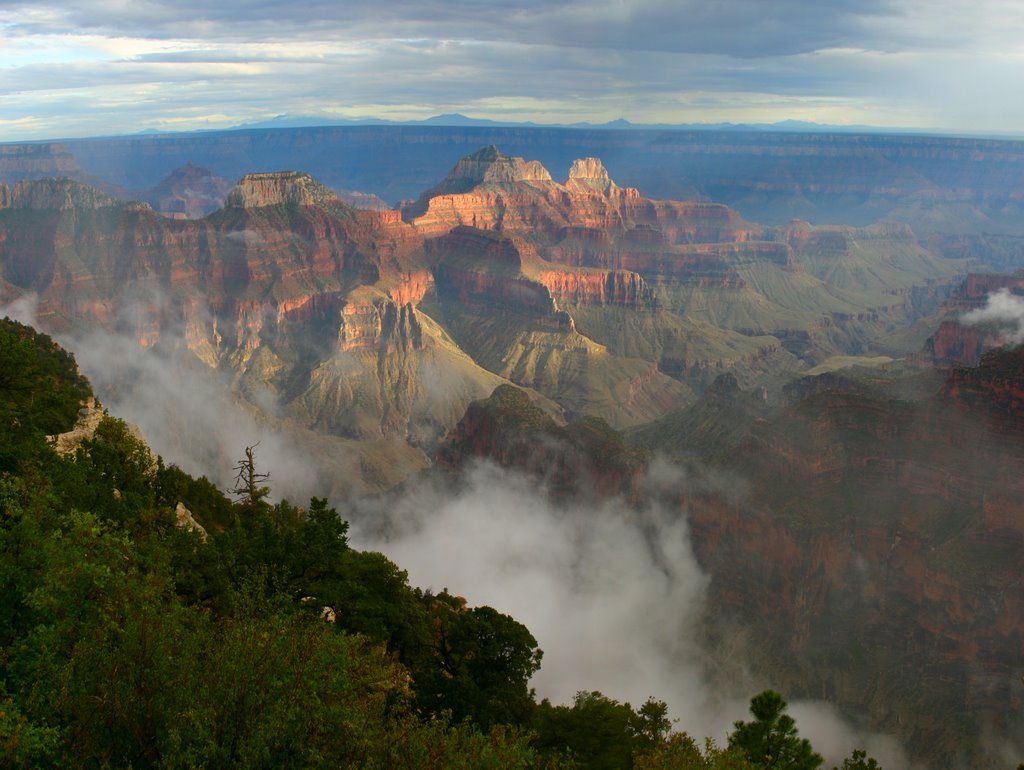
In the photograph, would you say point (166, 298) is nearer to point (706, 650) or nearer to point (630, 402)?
→ point (630, 402)

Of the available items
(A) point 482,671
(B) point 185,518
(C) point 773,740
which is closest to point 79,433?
(B) point 185,518

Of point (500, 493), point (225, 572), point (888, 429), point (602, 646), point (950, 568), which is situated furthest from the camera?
point (500, 493)

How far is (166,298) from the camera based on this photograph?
185250mm

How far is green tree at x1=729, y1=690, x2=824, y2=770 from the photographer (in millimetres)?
35375

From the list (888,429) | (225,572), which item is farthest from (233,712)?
(888,429)

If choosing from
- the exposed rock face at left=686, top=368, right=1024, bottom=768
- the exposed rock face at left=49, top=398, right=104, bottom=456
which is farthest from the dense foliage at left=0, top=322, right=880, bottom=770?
the exposed rock face at left=686, top=368, right=1024, bottom=768

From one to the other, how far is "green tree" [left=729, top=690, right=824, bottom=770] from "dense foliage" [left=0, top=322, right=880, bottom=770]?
2.65 feet

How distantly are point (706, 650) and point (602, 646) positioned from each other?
894 cm

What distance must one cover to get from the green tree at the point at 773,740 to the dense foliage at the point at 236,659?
2.65 feet

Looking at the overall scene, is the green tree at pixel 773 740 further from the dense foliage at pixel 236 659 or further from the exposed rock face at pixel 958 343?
the exposed rock face at pixel 958 343

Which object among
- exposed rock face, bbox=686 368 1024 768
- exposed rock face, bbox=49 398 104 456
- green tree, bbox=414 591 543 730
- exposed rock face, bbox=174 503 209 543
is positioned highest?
exposed rock face, bbox=49 398 104 456

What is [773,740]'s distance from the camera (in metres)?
36.8

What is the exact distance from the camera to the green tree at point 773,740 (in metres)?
35.4

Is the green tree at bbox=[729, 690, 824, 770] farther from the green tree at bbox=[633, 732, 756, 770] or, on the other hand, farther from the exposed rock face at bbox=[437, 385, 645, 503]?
the exposed rock face at bbox=[437, 385, 645, 503]
